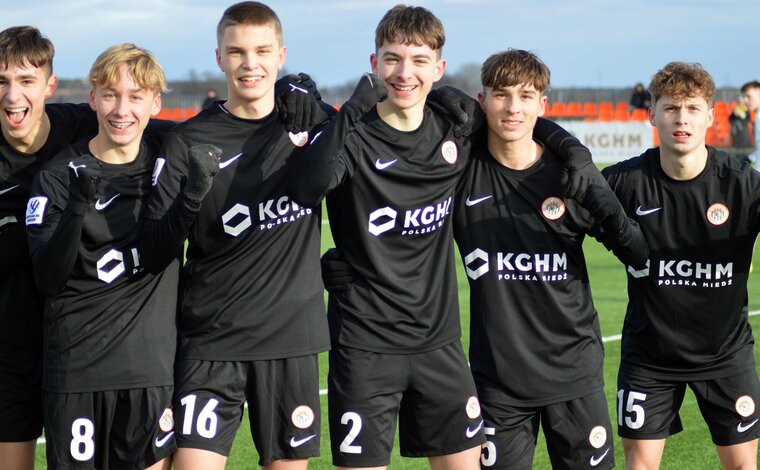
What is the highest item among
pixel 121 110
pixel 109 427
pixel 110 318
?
pixel 121 110

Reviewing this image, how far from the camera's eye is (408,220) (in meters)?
4.57

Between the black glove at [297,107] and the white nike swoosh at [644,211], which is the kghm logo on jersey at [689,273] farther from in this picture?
the black glove at [297,107]

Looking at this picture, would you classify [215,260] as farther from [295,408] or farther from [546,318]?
[546,318]

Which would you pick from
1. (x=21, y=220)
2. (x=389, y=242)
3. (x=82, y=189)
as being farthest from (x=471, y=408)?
(x=21, y=220)

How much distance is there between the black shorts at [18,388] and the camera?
4.75m

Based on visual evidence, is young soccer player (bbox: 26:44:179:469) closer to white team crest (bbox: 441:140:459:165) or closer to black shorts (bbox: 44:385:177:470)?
black shorts (bbox: 44:385:177:470)

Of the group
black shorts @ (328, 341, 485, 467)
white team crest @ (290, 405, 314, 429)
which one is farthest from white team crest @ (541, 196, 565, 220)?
white team crest @ (290, 405, 314, 429)

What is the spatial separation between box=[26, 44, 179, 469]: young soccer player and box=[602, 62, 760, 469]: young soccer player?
2.24 meters

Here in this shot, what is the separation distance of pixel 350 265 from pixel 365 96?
771mm

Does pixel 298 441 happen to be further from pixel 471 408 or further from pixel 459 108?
pixel 459 108

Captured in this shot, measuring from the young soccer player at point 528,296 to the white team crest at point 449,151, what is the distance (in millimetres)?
171

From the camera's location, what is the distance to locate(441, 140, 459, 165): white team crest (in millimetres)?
4750

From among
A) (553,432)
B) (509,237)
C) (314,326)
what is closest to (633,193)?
(509,237)

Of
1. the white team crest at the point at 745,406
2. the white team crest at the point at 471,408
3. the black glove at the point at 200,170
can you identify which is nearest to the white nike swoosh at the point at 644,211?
the white team crest at the point at 745,406
